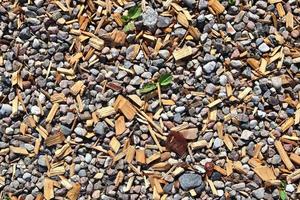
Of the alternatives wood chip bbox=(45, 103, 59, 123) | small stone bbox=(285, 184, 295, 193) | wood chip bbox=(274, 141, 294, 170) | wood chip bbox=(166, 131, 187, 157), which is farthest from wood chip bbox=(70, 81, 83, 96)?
small stone bbox=(285, 184, 295, 193)

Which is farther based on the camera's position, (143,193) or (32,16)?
(32,16)

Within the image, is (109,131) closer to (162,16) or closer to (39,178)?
(39,178)

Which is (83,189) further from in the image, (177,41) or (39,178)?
(177,41)

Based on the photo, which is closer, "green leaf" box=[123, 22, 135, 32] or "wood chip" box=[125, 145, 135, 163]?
"wood chip" box=[125, 145, 135, 163]

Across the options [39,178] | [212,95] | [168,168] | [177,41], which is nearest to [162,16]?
[177,41]

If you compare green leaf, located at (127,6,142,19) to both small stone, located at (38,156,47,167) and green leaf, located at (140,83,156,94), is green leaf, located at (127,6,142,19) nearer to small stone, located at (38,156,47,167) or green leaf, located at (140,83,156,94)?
green leaf, located at (140,83,156,94)

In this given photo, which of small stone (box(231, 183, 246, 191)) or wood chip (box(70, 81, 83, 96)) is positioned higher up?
wood chip (box(70, 81, 83, 96))

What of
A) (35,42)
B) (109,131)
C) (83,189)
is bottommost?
(83,189)

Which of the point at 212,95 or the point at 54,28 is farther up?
the point at 54,28
